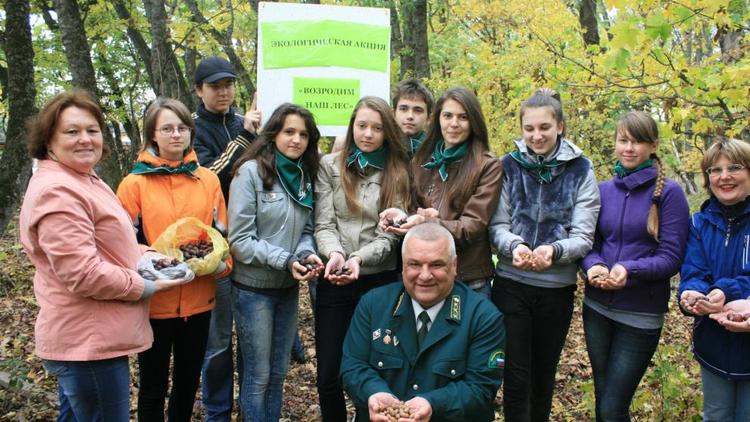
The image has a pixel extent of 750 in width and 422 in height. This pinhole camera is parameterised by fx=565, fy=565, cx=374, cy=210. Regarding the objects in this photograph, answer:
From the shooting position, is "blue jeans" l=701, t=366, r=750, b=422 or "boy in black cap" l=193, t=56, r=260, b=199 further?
"boy in black cap" l=193, t=56, r=260, b=199

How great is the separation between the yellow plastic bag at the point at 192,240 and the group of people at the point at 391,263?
12 centimetres

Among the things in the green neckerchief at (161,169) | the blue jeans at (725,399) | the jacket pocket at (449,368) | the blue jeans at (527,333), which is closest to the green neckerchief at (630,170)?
the blue jeans at (527,333)

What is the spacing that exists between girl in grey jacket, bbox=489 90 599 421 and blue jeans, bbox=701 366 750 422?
2.90 ft

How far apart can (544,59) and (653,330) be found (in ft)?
20.1

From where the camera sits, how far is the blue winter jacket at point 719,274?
3.24 m

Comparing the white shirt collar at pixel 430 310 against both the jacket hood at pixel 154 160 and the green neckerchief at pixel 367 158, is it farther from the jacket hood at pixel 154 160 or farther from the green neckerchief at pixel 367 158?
the jacket hood at pixel 154 160

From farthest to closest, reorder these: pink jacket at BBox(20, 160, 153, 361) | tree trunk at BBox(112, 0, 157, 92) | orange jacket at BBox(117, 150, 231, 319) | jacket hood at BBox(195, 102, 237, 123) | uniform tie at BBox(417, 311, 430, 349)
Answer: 1. tree trunk at BBox(112, 0, 157, 92)
2. jacket hood at BBox(195, 102, 237, 123)
3. orange jacket at BBox(117, 150, 231, 319)
4. uniform tie at BBox(417, 311, 430, 349)
5. pink jacket at BBox(20, 160, 153, 361)

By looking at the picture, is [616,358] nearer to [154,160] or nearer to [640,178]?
[640,178]

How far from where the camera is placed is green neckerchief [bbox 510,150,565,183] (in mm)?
3717

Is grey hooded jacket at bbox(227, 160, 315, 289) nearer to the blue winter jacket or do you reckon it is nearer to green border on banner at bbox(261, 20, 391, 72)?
green border on banner at bbox(261, 20, 391, 72)

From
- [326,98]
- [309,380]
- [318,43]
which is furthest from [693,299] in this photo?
[309,380]

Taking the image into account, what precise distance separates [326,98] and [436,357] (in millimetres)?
2363

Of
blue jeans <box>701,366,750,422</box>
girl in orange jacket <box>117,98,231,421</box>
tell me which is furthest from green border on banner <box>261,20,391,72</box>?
blue jeans <box>701,366,750,422</box>

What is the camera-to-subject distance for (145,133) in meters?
3.68
